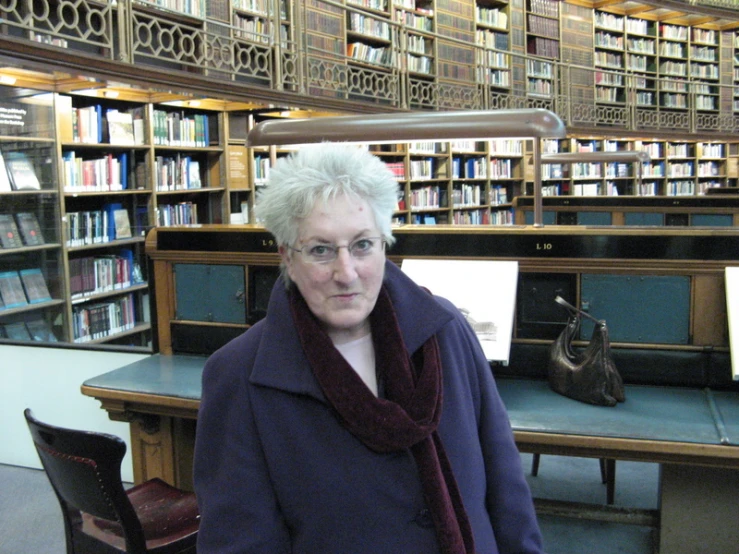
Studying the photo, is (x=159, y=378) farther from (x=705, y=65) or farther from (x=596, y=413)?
(x=705, y=65)

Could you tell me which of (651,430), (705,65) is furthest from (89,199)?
(705,65)

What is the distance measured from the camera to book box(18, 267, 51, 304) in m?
4.67

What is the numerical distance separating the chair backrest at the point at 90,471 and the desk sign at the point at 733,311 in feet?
5.27

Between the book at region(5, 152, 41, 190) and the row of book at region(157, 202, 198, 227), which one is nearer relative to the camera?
the book at region(5, 152, 41, 190)

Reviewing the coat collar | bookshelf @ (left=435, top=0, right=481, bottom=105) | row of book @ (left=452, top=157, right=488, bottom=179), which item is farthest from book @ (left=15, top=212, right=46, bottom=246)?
row of book @ (left=452, top=157, right=488, bottom=179)

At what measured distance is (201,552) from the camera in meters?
1.18

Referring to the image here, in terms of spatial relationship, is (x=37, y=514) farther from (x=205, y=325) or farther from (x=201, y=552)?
(x=201, y=552)

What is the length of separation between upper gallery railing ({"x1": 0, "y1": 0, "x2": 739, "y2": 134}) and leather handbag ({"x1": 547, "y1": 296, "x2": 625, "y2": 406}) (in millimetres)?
3223

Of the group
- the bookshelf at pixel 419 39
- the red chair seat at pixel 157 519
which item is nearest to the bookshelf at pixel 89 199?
the red chair seat at pixel 157 519

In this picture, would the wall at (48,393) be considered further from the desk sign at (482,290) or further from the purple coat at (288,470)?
the purple coat at (288,470)

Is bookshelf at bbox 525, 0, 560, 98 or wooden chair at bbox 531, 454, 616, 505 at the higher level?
bookshelf at bbox 525, 0, 560, 98

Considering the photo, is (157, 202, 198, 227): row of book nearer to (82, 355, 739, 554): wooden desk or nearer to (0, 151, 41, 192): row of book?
(0, 151, 41, 192): row of book

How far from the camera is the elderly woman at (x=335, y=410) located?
1144mm

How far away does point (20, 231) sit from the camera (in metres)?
4.66
